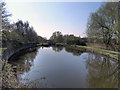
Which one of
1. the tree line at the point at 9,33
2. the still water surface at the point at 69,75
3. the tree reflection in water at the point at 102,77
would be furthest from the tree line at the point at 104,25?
the tree line at the point at 9,33

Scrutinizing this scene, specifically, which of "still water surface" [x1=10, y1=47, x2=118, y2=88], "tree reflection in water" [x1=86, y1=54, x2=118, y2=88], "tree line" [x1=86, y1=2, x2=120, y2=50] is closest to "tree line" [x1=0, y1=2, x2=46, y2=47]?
"still water surface" [x1=10, y1=47, x2=118, y2=88]

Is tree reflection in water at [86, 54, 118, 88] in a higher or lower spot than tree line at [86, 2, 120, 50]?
lower

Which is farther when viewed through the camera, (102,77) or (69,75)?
(69,75)

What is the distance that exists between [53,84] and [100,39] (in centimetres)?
1862

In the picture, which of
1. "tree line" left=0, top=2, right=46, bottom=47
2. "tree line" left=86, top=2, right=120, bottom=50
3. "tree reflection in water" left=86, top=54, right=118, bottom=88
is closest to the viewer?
"tree reflection in water" left=86, top=54, right=118, bottom=88

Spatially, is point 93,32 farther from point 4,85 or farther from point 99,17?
point 4,85

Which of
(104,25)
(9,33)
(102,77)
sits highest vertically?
(104,25)

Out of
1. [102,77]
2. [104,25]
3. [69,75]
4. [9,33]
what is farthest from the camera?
[9,33]

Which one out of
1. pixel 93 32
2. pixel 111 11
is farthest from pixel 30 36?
pixel 111 11

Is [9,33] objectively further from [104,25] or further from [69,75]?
[104,25]

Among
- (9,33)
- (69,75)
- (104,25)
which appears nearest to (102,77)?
(69,75)

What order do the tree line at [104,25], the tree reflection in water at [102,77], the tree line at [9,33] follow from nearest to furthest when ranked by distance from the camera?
the tree reflection in water at [102,77]
the tree line at [9,33]
the tree line at [104,25]

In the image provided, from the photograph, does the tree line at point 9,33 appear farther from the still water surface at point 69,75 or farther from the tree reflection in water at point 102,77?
→ the tree reflection in water at point 102,77

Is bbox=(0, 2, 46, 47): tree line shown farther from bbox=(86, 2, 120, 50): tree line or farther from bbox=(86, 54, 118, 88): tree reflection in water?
bbox=(86, 2, 120, 50): tree line
